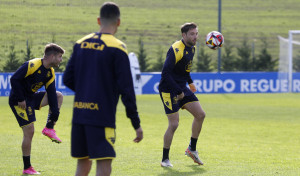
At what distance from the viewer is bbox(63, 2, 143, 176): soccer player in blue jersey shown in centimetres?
535

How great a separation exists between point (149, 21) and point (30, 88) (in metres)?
45.9

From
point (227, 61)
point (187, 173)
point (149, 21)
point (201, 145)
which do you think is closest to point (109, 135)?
point (187, 173)

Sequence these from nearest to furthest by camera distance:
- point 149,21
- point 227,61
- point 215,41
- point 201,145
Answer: point 215,41 → point 201,145 → point 227,61 → point 149,21

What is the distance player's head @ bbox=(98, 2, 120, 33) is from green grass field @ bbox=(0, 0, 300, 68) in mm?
23087

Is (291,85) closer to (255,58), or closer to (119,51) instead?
(255,58)

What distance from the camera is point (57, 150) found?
10750mm

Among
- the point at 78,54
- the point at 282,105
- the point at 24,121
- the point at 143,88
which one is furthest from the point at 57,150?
the point at 143,88

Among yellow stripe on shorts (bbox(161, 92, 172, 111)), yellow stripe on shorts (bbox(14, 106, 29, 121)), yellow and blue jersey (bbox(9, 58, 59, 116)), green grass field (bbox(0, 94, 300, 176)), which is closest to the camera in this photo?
yellow and blue jersey (bbox(9, 58, 59, 116))

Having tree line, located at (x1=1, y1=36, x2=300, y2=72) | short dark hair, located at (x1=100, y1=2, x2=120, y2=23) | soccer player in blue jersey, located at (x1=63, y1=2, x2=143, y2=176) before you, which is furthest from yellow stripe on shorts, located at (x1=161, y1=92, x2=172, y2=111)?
tree line, located at (x1=1, y1=36, x2=300, y2=72)

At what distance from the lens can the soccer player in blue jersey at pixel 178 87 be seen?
9.06m

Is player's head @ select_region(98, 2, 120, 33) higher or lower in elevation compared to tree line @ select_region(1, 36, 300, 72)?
higher

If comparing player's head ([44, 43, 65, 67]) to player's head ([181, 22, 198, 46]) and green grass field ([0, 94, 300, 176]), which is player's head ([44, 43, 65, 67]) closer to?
green grass field ([0, 94, 300, 176])

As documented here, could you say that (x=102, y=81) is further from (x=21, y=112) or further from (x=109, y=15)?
(x=21, y=112)

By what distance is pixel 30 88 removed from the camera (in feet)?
27.6
